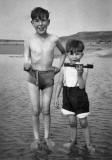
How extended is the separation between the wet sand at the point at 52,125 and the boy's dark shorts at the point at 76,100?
0.36 m

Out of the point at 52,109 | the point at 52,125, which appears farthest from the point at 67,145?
the point at 52,109

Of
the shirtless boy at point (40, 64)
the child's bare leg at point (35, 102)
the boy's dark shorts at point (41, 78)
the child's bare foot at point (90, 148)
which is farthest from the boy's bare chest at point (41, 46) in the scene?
the child's bare foot at point (90, 148)

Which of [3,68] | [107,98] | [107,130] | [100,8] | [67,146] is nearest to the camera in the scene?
[67,146]

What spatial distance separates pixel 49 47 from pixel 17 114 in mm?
1361

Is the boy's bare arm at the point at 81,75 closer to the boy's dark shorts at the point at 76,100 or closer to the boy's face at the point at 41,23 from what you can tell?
the boy's dark shorts at the point at 76,100

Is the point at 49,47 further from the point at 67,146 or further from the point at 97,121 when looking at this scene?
the point at 97,121

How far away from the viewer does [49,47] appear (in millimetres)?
3652

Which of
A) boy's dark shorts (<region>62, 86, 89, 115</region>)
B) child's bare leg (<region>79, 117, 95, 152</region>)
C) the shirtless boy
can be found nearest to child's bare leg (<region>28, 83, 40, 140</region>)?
the shirtless boy

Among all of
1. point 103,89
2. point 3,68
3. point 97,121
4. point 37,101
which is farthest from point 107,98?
point 3,68

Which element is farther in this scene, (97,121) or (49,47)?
(97,121)

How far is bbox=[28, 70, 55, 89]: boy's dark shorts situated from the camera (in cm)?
361

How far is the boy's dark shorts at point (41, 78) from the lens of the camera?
3.61m

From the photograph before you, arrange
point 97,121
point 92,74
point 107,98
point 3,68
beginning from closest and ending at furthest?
point 97,121, point 107,98, point 92,74, point 3,68

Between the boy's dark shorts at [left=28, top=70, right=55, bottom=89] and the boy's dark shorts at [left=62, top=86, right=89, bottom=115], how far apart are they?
0.22 metres
